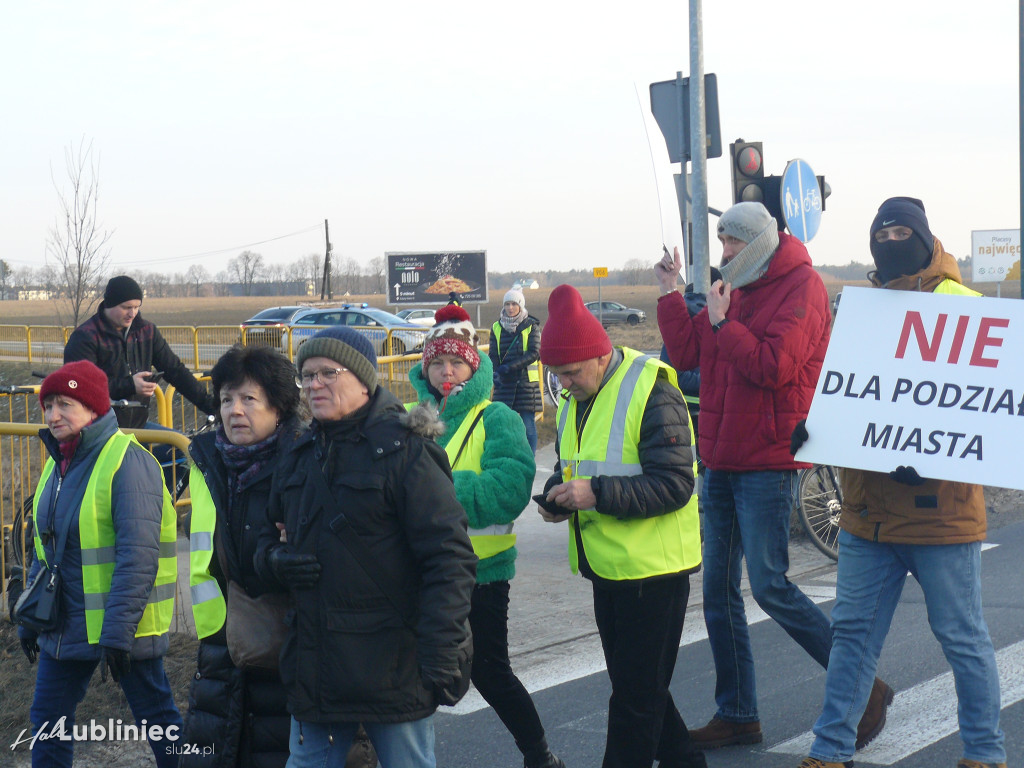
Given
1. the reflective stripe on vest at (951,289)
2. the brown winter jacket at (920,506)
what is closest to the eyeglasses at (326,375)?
the brown winter jacket at (920,506)

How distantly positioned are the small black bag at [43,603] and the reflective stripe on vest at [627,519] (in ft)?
6.64

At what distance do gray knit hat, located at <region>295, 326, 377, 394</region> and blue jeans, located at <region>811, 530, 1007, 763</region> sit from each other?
194cm

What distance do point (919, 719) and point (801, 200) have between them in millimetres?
4844

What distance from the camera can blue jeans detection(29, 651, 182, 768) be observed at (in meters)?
4.09

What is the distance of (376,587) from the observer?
119 inches

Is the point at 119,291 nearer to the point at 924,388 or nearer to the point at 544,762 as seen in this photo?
the point at 544,762

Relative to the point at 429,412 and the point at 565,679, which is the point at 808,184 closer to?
the point at 565,679

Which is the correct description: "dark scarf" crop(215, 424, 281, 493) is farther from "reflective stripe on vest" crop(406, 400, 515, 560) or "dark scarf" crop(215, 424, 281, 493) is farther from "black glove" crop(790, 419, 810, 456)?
"black glove" crop(790, 419, 810, 456)

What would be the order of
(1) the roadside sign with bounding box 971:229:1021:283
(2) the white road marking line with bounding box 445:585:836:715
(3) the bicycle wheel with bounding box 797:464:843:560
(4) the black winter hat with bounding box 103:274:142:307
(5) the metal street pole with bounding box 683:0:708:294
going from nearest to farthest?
(2) the white road marking line with bounding box 445:585:836:715
(4) the black winter hat with bounding box 103:274:142:307
(3) the bicycle wheel with bounding box 797:464:843:560
(5) the metal street pole with bounding box 683:0:708:294
(1) the roadside sign with bounding box 971:229:1021:283

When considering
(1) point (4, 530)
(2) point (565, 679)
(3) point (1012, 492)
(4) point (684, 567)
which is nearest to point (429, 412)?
(4) point (684, 567)

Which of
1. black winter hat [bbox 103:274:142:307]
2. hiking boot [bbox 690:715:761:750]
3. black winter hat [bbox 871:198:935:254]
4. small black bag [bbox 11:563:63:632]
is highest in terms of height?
black winter hat [bbox 871:198:935:254]

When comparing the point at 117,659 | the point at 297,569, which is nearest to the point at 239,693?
the point at 297,569

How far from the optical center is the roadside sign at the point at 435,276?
4500cm

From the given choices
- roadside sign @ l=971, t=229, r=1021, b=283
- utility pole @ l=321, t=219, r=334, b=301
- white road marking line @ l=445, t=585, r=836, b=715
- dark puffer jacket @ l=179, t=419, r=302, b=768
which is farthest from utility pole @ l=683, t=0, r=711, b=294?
utility pole @ l=321, t=219, r=334, b=301
